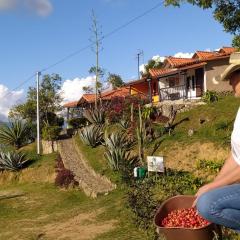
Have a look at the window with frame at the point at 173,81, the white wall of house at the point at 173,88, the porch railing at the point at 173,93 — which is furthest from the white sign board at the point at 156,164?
the window with frame at the point at 173,81

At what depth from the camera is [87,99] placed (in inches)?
1897

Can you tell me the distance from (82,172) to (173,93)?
1599cm

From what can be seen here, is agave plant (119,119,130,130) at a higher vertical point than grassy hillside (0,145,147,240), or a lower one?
higher

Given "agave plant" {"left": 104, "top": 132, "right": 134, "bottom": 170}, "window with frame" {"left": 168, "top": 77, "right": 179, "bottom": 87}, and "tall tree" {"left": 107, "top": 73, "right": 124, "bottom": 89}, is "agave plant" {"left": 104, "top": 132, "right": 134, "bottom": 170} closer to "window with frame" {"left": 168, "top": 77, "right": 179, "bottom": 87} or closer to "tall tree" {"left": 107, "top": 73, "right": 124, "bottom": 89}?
"window with frame" {"left": 168, "top": 77, "right": 179, "bottom": 87}

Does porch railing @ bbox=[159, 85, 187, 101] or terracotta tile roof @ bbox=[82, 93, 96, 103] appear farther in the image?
terracotta tile roof @ bbox=[82, 93, 96, 103]

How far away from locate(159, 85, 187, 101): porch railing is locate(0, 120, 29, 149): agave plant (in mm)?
10531

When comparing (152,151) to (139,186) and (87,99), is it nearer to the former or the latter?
(139,186)

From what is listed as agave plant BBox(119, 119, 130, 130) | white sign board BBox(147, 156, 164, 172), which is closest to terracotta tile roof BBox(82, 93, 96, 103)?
agave plant BBox(119, 119, 130, 130)

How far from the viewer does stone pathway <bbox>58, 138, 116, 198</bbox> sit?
18138 millimetres

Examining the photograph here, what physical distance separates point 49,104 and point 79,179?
948 inches

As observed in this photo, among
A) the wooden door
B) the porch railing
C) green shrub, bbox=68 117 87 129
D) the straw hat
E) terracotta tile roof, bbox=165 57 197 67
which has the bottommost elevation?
green shrub, bbox=68 117 87 129

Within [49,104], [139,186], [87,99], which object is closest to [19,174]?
[139,186]

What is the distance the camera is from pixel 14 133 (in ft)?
105

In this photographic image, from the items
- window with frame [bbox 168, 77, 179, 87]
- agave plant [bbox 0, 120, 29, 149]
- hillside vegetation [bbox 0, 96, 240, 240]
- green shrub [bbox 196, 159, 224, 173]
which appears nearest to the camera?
hillside vegetation [bbox 0, 96, 240, 240]
